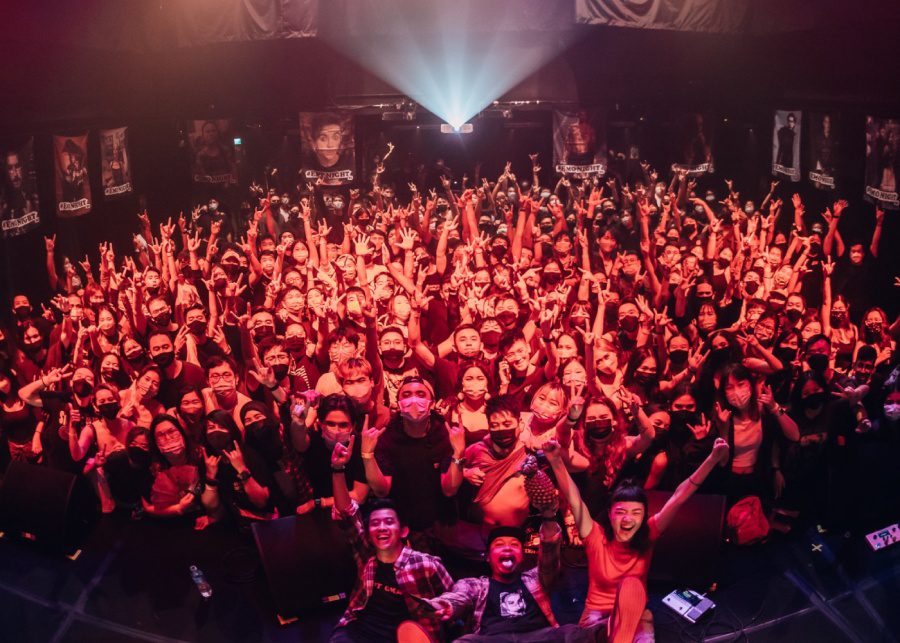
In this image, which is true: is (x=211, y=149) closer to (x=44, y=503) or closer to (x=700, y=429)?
(x=44, y=503)

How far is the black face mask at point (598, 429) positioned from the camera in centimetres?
432

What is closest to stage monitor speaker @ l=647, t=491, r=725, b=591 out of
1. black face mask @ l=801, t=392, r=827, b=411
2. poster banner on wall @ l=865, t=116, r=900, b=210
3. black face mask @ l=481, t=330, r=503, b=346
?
black face mask @ l=801, t=392, r=827, b=411

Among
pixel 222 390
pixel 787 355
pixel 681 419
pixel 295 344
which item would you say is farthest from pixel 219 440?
pixel 787 355

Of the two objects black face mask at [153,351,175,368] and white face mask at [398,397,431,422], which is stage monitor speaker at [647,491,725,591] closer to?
white face mask at [398,397,431,422]

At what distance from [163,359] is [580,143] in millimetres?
7555

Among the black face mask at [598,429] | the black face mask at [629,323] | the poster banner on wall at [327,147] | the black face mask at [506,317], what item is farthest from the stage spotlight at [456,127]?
the black face mask at [598,429]

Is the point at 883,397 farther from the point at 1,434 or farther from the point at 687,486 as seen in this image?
the point at 1,434

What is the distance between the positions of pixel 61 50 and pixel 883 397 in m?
8.25

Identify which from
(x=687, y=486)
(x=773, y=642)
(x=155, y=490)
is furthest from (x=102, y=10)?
(x=773, y=642)

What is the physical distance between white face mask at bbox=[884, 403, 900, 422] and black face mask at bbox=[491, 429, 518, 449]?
268 cm

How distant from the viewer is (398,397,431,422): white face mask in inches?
161

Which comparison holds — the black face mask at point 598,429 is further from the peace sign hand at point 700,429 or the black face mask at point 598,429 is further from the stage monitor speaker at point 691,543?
the peace sign hand at point 700,429

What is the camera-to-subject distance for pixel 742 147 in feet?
36.8

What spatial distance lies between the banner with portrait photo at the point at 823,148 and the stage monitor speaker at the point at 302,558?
762cm
